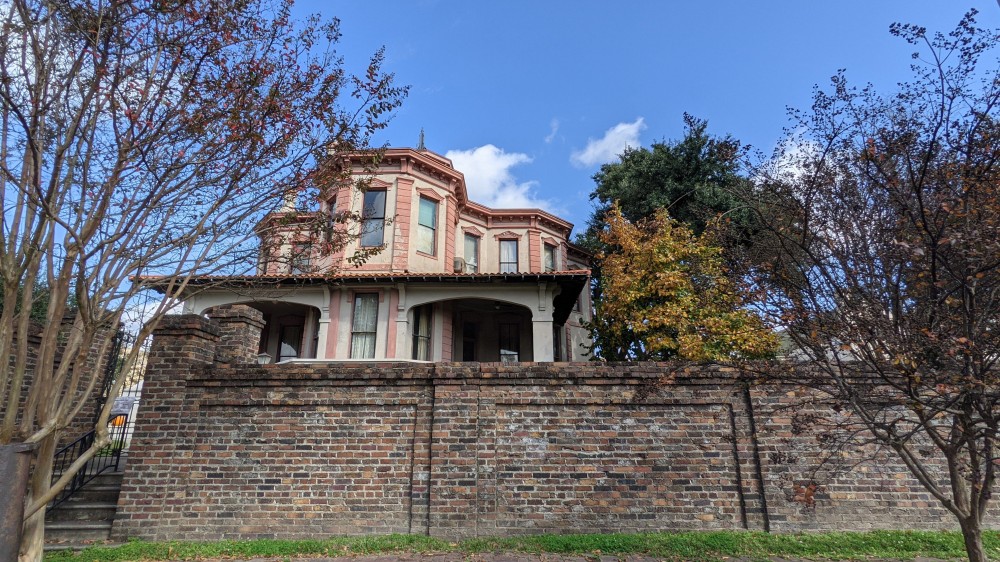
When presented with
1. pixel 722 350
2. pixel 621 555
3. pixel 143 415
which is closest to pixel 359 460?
pixel 143 415

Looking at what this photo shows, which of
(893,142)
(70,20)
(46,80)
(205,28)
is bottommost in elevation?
(893,142)

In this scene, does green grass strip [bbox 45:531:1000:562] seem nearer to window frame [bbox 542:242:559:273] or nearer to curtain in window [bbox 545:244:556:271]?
window frame [bbox 542:242:559:273]

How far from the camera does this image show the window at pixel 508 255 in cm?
1955

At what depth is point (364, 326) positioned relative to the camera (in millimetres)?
12930

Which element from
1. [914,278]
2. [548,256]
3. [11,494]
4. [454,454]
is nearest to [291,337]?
[548,256]

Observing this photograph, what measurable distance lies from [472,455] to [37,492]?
375 cm

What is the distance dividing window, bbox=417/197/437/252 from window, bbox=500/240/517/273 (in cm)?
494

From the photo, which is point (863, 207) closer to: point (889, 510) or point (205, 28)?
point (889, 510)

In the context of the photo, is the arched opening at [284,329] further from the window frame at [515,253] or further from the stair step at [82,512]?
the stair step at [82,512]

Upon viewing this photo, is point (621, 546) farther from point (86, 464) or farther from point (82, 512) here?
point (86, 464)

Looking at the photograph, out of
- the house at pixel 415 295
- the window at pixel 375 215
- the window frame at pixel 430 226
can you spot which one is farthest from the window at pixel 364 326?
the window frame at pixel 430 226

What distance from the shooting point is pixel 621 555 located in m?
5.18

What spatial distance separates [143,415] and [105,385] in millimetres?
2686

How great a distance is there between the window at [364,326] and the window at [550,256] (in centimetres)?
900
